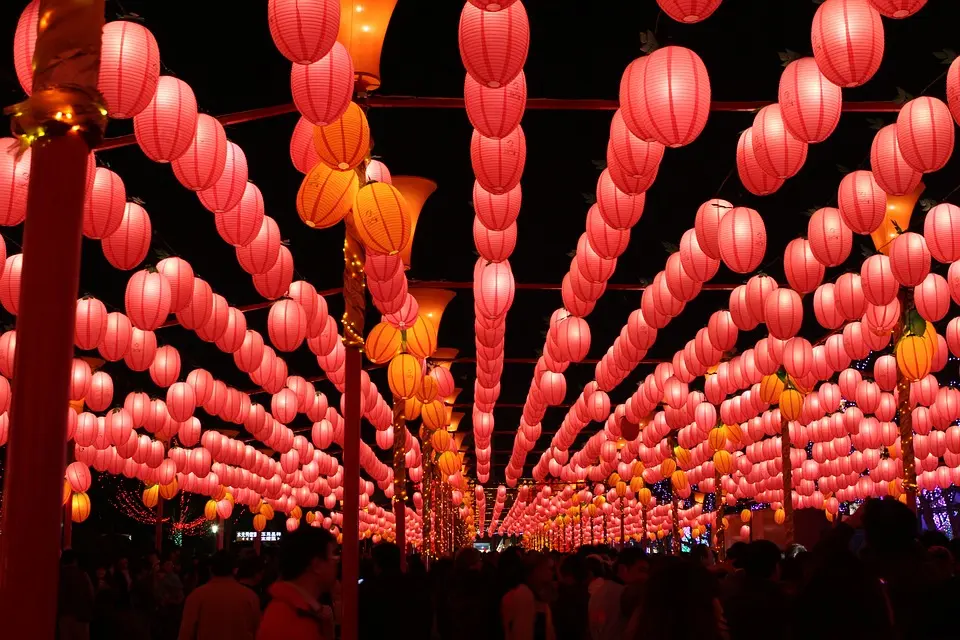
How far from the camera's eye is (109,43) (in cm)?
607

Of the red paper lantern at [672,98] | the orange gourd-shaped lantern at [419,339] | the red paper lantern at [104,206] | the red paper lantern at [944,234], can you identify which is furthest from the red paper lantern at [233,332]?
the red paper lantern at [944,234]

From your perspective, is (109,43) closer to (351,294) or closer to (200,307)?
(351,294)

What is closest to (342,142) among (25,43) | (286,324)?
(25,43)

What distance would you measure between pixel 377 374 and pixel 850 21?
77.9 feet

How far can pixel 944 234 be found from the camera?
879 cm

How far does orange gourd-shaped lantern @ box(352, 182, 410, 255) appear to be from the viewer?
7648 millimetres

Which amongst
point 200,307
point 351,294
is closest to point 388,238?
point 351,294

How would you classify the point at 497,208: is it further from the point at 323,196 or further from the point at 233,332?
the point at 233,332

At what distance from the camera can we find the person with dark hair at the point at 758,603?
4711mm

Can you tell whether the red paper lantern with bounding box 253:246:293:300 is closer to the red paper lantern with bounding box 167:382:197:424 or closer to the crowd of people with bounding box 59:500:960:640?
the crowd of people with bounding box 59:500:960:640

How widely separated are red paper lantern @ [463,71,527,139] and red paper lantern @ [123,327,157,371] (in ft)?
22.1

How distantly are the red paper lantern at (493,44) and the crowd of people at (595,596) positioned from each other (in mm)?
2774

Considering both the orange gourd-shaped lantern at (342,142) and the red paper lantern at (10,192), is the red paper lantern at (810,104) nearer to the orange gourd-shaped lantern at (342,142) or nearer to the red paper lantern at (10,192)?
the orange gourd-shaped lantern at (342,142)

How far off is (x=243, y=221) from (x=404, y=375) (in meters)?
5.60
